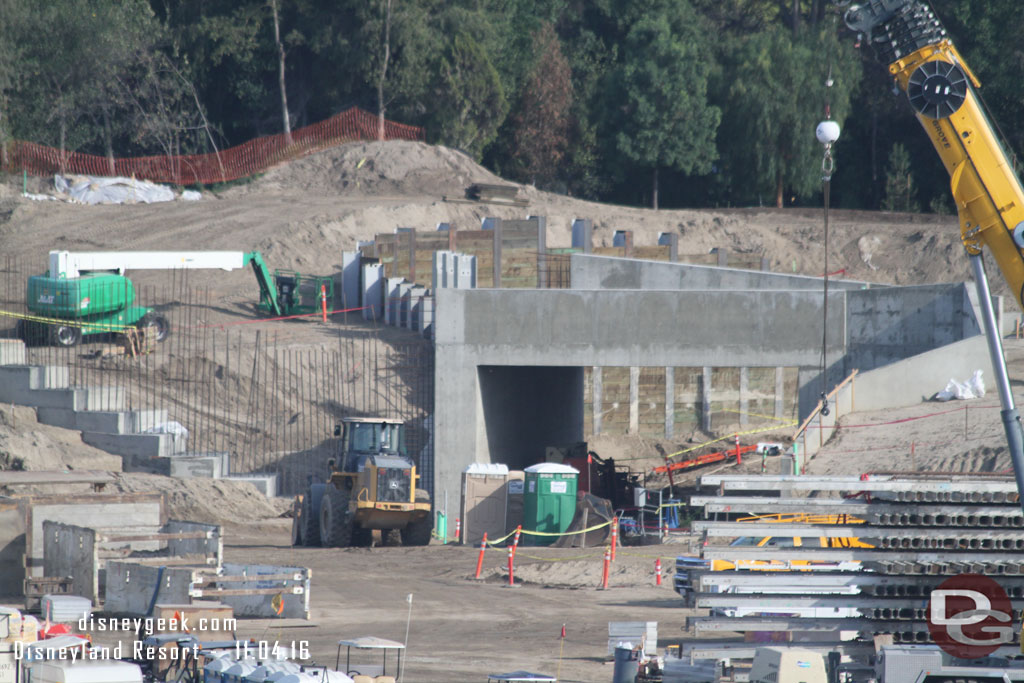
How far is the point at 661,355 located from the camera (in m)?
30.4

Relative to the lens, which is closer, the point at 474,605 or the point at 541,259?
the point at 474,605

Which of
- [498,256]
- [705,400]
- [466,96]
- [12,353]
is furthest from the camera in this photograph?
[466,96]

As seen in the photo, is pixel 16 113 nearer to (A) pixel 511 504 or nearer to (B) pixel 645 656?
(A) pixel 511 504

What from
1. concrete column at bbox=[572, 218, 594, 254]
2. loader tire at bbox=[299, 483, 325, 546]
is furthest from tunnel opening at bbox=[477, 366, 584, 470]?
concrete column at bbox=[572, 218, 594, 254]

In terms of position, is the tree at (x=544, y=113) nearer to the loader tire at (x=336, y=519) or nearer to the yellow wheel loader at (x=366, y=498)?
the yellow wheel loader at (x=366, y=498)

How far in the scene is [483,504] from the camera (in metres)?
26.2

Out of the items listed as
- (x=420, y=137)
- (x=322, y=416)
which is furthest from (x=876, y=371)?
(x=420, y=137)

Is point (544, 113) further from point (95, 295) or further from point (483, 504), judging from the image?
point (483, 504)

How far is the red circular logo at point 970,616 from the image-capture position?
13.4 m

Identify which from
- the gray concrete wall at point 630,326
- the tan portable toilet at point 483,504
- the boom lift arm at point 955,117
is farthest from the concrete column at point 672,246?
the boom lift arm at point 955,117

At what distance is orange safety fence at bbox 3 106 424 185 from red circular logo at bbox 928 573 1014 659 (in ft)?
148

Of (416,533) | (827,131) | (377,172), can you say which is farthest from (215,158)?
(827,131)

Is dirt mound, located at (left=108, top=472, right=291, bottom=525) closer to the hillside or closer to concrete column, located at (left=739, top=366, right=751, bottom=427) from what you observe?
concrete column, located at (left=739, top=366, right=751, bottom=427)

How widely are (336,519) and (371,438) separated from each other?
1.76 metres
